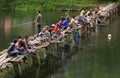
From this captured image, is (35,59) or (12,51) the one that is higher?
(12,51)

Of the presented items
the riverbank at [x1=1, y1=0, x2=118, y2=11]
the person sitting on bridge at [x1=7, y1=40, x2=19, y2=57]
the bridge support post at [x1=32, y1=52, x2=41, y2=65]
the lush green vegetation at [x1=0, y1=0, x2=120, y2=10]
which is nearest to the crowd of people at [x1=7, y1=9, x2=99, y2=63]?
the person sitting on bridge at [x1=7, y1=40, x2=19, y2=57]

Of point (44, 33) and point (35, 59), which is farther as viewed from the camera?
point (44, 33)

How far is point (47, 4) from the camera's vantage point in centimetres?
10581

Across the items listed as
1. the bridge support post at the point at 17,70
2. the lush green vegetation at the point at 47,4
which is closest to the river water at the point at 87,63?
the bridge support post at the point at 17,70

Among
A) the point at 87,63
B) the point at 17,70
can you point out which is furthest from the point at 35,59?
the point at 17,70

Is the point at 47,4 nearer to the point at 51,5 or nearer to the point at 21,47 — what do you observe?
the point at 51,5

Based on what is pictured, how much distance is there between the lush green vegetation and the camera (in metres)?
99.4

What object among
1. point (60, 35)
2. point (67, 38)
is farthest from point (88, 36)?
point (60, 35)

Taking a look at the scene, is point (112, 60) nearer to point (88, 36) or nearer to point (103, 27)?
point (88, 36)

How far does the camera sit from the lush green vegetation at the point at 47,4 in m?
99.4

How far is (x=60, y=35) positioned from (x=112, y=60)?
22.4ft

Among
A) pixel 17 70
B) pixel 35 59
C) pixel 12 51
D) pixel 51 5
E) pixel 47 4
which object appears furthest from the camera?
pixel 47 4

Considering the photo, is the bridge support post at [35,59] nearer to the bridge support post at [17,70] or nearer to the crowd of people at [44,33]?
the crowd of people at [44,33]

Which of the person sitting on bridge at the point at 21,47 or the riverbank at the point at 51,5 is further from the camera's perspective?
the riverbank at the point at 51,5
